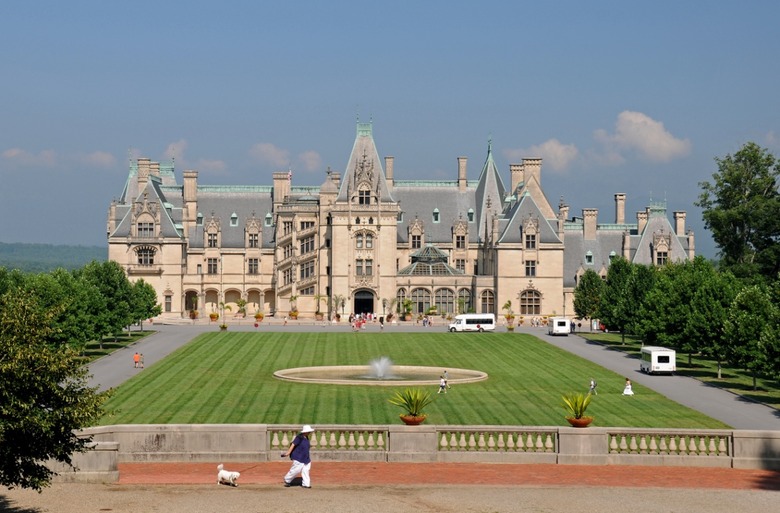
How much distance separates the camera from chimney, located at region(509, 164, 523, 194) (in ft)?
458

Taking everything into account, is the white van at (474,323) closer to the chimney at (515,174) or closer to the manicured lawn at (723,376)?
the manicured lawn at (723,376)

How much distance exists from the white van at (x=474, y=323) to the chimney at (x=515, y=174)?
35479 mm

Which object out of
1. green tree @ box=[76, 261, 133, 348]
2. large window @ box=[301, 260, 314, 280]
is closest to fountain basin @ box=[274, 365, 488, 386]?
green tree @ box=[76, 261, 133, 348]

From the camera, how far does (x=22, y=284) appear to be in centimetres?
7169

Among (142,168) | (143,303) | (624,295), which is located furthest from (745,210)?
(142,168)

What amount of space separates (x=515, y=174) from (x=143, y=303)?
5437 centimetres

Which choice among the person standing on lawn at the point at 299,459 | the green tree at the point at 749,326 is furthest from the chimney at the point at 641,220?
the person standing on lawn at the point at 299,459

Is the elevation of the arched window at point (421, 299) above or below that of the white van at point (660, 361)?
above

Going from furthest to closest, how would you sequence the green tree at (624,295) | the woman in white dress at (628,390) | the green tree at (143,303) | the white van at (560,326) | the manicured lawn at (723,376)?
the white van at (560,326), the green tree at (143,303), the green tree at (624,295), the manicured lawn at (723,376), the woman in white dress at (628,390)

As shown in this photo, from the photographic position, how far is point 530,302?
12694 cm

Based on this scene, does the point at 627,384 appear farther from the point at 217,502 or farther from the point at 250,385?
the point at 217,502

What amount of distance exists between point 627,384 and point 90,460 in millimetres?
35444

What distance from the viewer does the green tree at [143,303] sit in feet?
327

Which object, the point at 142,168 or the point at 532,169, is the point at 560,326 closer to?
the point at 532,169
